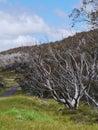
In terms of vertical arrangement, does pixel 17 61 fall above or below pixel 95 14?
below

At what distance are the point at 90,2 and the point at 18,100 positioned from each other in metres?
11.4

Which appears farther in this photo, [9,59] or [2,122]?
[9,59]

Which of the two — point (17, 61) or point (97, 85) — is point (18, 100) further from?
point (17, 61)

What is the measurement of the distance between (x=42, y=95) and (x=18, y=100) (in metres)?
16.0

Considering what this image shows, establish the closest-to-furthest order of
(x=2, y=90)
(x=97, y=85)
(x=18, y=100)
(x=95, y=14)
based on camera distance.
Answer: (x=95, y=14) → (x=18, y=100) → (x=97, y=85) → (x=2, y=90)

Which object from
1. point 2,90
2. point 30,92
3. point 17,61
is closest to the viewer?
point 30,92

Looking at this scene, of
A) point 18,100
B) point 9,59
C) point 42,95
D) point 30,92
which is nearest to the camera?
point 18,100

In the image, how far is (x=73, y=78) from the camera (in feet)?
106

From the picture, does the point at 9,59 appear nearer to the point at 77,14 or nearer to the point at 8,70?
the point at 8,70

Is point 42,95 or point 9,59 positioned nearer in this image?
point 42,95

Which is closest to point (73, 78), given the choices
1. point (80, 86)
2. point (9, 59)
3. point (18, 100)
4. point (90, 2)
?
point (80, 86)

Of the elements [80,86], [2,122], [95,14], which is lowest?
[80,86]

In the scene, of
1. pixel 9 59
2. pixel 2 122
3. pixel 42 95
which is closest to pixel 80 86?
pixel 42 95

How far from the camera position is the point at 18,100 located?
108ft
